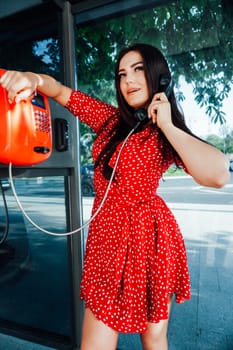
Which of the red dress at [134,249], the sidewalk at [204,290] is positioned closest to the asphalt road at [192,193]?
the sidewalk at [204,290]

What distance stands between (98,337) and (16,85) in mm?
755

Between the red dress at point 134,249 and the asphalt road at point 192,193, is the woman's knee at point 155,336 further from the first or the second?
the asphalt road at point 192,193

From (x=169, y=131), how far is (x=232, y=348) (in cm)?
129

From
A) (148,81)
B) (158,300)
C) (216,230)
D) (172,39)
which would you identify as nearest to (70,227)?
(158,300)

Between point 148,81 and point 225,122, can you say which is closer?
point 148,81

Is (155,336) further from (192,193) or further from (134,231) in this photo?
(192,193)

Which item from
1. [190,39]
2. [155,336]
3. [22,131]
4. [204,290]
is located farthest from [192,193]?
[22,131]

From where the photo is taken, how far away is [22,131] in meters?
0.72

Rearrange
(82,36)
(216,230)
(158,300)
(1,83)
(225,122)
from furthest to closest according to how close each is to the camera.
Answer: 1. (216,230)
2. (82,36)
3. (225,122)
4. (158,300)
5. (1,83)

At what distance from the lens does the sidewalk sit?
1.55m

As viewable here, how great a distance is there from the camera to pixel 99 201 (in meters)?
0.95

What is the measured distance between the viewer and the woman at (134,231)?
862 millimetres

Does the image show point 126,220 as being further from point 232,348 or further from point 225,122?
point 232,348

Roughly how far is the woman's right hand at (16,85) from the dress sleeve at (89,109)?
0.27m
